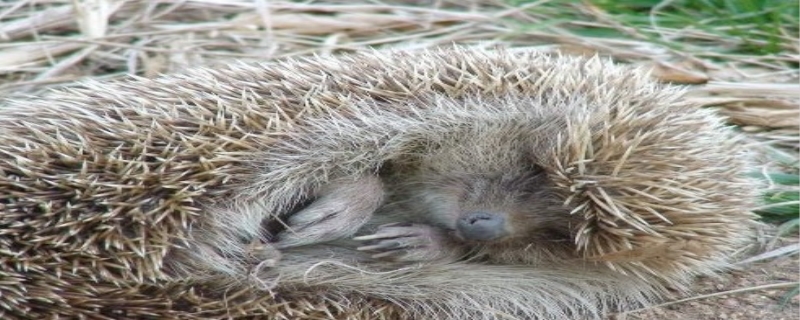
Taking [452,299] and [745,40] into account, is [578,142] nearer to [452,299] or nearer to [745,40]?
[452,299]

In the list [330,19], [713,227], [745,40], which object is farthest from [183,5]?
[713,227]

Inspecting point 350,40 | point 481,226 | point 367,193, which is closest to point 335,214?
point 367,193

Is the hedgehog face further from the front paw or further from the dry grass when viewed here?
the dry grass

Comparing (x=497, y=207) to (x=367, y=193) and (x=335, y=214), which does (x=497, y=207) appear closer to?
(x=367, y=193)

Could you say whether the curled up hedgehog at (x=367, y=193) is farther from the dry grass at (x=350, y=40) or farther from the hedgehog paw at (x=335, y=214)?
the dry grass at (x=350, y=40)

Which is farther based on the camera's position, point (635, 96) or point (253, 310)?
point (635, 96)

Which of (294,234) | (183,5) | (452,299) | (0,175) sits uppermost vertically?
(183,5)
